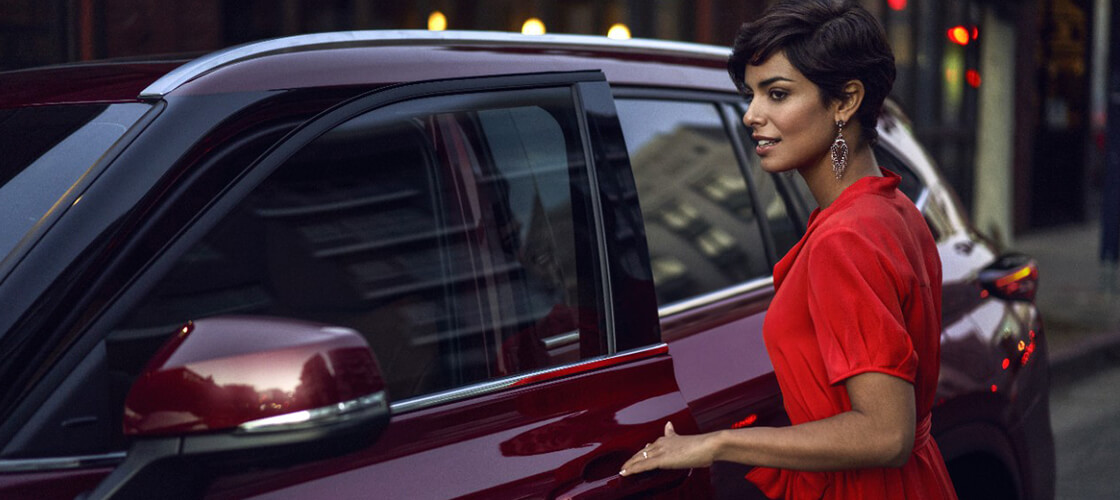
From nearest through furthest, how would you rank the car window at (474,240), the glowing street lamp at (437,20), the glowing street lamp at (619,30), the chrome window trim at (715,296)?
the car window at (474,240) < the chrome window trim at (715,296) < the glowing street lamp at (437,20) < the glowing street lamp at (619,30)

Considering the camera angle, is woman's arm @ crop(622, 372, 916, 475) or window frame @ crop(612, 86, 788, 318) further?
window frame @ crop(612, 86, 788, 318)

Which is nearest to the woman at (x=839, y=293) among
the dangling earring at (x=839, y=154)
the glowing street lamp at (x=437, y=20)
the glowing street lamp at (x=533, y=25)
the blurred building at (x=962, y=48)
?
the dangling earring at (x=839, y=154)

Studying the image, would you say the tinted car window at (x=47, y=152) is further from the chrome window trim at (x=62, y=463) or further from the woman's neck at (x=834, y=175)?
the woman's neck at (x=834, y=175)

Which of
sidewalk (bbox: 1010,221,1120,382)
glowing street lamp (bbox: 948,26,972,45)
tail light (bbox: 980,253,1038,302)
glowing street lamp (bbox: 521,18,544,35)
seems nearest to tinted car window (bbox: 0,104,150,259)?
tail light (bbox: 980,253,1038,302)

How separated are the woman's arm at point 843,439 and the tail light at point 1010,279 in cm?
156

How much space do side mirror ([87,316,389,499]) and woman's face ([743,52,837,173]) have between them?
0.75m

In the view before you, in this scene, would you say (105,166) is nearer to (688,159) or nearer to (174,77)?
(174,77)

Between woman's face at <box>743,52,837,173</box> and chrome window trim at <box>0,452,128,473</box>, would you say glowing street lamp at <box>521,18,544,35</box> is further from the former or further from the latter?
chrome window trim at <box>0,452,128,473</box>

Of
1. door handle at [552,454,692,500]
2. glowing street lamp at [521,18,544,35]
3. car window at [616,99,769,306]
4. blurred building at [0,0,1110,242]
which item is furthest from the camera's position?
glowing street lamp at [521,18,544,35]

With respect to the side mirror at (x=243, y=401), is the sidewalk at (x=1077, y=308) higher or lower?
lower

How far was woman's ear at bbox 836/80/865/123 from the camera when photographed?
193 cm

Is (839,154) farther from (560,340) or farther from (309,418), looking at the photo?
(309,418)

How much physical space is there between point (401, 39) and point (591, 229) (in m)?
0.47

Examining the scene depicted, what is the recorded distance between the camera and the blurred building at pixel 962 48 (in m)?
7.68
